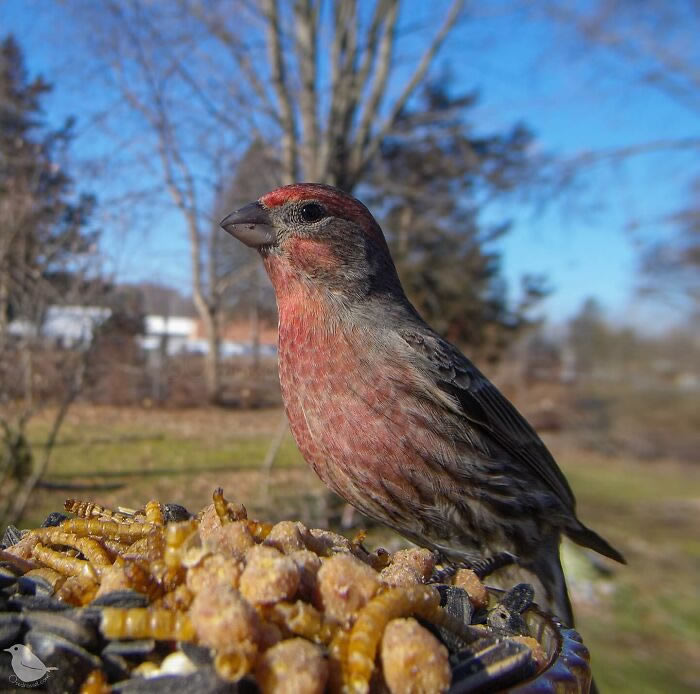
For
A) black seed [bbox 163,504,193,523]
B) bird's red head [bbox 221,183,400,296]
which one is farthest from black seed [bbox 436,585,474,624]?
bird's red head [bbox 221,183,400,296]

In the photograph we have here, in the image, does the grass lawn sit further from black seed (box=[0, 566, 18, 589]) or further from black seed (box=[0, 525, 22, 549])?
black seed (box=[0, 566, 18, 589])

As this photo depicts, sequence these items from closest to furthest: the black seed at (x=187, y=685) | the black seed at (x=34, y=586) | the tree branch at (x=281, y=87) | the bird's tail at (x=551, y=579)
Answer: the black seed at (x=187, y=685), the black seed at (x=34, y=586), the bird's tail at (x=551, y=579), the tree branch at (x=281, y=87)

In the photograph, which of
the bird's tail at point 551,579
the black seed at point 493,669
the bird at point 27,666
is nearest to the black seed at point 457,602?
the black seed at point 493,669

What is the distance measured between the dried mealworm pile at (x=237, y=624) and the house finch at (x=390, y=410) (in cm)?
86

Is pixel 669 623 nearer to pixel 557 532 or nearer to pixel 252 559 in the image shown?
pixel 557 532

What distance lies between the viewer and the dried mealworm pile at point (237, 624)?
1065 mm

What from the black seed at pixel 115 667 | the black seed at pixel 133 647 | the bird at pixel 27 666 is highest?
the black seed at pixel 133 647

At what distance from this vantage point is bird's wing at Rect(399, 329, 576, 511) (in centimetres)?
273

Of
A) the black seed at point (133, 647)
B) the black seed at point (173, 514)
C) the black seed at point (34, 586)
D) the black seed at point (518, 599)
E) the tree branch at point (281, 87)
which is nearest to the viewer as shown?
the black seed at point (133, 647)

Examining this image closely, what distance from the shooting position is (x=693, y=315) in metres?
12.1

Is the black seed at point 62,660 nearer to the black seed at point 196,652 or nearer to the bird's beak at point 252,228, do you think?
the black seed at point 196,652

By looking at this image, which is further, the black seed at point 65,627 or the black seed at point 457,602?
the black seed at point 457,602

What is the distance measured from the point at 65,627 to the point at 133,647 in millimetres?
132

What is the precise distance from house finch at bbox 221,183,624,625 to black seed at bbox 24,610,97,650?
124cm
